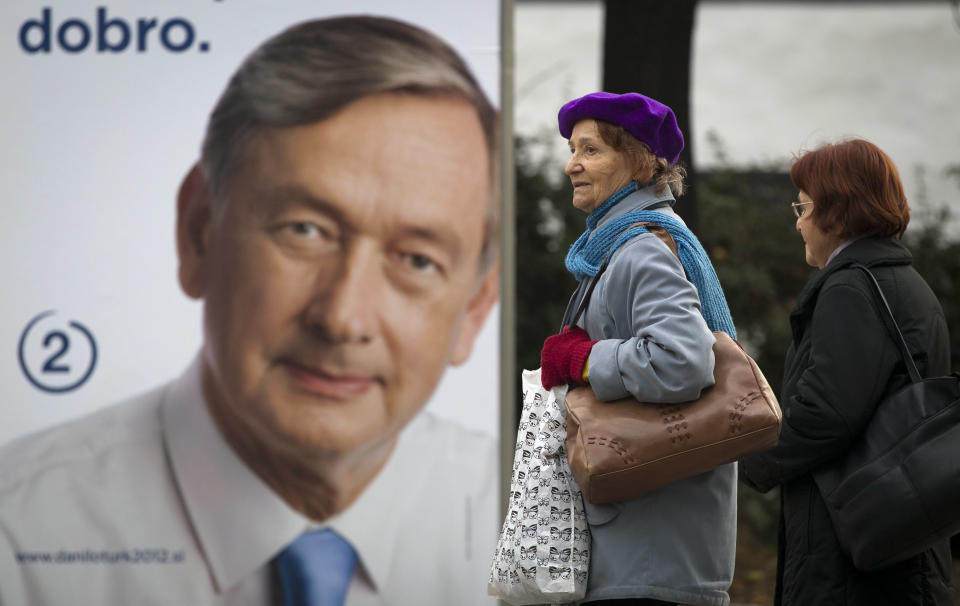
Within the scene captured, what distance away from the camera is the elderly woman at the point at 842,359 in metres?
2.87

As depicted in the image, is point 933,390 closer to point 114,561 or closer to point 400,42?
point 400,42

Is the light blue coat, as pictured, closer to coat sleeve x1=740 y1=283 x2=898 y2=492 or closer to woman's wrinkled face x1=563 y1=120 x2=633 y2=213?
woman's wrinkled face x1=563 y1=120 x2=633 y2=213

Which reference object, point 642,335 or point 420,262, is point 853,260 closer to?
point 642,335

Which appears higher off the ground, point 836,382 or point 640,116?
point 640,116

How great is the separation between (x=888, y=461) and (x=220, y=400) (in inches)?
106

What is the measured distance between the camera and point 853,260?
2986mm

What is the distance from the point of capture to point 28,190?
4.57 metres

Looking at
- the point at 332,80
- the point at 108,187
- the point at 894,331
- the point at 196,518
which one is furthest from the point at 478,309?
the point at 894,331

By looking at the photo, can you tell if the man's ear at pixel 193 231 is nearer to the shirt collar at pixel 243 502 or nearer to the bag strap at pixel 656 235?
the shirt collar at pixel 243 502

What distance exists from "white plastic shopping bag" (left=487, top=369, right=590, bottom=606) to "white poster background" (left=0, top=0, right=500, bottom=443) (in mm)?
1982

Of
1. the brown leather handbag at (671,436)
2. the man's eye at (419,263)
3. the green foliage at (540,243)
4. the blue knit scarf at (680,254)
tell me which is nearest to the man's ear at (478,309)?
the man's eye at (419,263)

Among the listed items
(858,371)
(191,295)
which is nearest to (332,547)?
(191,295)

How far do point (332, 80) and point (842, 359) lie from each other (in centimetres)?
244

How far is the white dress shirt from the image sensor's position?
14.6ft
